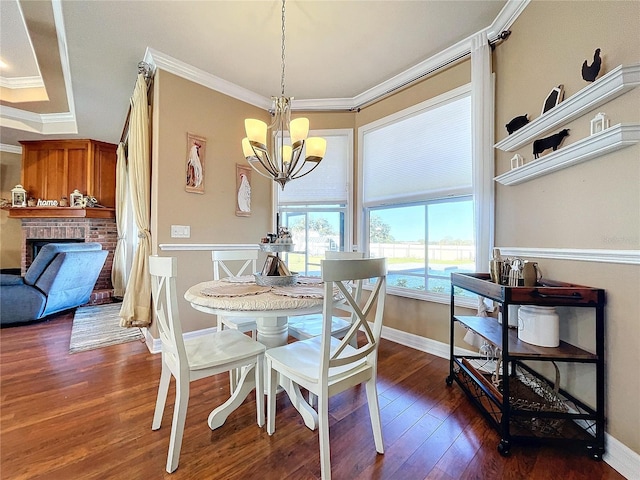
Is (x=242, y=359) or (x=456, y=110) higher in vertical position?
(x=456, y=110)

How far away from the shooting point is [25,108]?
3.94 metres

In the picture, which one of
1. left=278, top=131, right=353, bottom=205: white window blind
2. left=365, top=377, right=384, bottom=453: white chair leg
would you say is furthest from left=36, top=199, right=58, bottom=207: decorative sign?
left=365, top=377, right=384, bottom=453: white chair leg

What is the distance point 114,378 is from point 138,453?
3.24 ft

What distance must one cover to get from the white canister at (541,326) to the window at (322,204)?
1.97 m

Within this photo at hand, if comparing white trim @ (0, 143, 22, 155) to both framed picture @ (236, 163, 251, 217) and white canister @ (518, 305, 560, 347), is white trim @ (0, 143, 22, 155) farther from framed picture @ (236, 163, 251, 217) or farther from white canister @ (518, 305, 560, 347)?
white canister @ (518, 305, 560, 347)

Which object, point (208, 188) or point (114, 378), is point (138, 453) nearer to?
point (114, 378)

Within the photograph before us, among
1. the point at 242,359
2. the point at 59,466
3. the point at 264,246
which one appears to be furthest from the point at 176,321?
the point at 59,466

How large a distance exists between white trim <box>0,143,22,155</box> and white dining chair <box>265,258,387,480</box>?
6766mm

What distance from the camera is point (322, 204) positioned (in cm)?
341

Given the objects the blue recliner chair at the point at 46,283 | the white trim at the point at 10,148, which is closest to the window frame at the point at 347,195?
the blue recliner chair at the point at 46,283

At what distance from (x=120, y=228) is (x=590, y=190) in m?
5.81

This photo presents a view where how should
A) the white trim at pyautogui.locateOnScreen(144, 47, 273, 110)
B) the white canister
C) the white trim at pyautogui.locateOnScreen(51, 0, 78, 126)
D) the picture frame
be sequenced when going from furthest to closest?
the white trim at pyautogui.locateOnScreen(144, 47, 273, 110) < the white trim at pyautogui.locateOnScreen(51, 0, 78, 126) < the picture frame < the white canister

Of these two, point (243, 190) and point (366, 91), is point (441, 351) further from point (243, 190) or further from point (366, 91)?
point (366, 91)

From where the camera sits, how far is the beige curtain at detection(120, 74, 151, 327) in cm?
265
